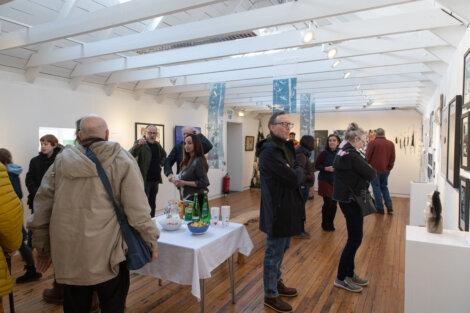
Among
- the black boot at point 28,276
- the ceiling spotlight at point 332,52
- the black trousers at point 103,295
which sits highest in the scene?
the ceiling spotlight at point 332,52

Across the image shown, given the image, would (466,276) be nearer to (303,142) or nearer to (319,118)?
(303,142)

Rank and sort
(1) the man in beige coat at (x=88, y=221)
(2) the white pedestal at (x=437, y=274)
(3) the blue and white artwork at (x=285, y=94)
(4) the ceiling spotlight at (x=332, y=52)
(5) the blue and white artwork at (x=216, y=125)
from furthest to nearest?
(5) the blue and white artwork at (x=216, y=125), (3) the blue and white artwork at (x=285, y=94), (4) the ceiling spotlight at (x=332, y=52), (2) the white pedestal at (x=437, y=274), (1) the man in beige coat at (x=88, y=221)

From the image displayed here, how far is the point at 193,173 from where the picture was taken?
316 cm

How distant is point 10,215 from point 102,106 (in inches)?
162

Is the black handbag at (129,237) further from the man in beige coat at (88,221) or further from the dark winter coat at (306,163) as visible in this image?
the dark winter coat at (306,163)

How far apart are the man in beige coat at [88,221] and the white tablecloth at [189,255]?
1.43 feet

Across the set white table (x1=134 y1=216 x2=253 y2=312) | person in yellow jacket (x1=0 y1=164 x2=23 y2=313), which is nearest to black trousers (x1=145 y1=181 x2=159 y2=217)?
white table (x1=134 y1=216 x2=253 y2=312)

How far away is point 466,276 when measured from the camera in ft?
6.03

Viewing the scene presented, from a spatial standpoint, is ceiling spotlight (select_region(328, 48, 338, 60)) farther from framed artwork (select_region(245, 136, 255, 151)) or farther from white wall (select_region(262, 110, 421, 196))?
framed artwork (select_region(245, 136, 255, 151))

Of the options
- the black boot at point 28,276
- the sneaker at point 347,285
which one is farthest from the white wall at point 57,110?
the sneaker at point 347,285

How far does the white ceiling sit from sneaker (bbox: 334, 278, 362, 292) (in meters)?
2.47

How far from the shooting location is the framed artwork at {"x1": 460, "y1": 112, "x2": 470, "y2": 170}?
2219 mm

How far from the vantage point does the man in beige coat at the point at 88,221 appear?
1518 millimetres

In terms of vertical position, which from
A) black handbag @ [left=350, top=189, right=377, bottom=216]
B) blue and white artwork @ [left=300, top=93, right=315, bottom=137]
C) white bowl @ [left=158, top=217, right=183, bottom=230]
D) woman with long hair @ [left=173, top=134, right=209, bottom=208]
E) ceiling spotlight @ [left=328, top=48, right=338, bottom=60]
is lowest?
white bowl @ [left=158, top=217, right=183, bottom=230]
